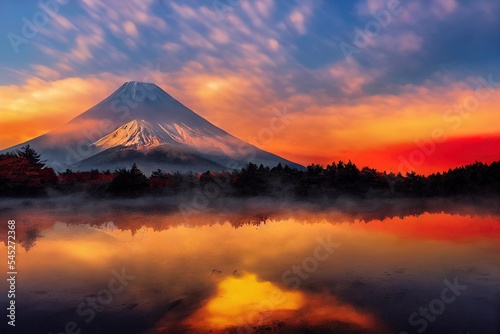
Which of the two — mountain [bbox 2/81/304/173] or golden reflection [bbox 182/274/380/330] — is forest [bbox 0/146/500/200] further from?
mountain [bbox 2/81/304/173]

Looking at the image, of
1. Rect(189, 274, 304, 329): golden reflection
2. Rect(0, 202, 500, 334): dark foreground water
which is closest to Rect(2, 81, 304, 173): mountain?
Rect(0, 202, 500, 334): dark foreground water

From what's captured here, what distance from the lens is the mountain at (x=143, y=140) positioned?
116m

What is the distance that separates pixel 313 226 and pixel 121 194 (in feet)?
57.2

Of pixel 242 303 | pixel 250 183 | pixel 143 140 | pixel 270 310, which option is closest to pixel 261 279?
pixel 242 303

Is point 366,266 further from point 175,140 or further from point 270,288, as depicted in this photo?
point 175,140

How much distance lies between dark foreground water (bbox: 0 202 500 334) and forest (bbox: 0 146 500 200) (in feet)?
34.0

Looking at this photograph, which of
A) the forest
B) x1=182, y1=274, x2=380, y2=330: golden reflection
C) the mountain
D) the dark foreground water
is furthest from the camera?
the mountain

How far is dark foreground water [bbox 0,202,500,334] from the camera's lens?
692 centimetres

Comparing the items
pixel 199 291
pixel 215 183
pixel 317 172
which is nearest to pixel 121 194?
Answer: pixel 215 183

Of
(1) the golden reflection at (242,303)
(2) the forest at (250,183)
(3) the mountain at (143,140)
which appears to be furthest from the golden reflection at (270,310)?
(3) the mountain at (143,140)

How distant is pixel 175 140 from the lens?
12719 cm

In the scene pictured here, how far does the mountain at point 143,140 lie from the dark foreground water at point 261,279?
324 feet

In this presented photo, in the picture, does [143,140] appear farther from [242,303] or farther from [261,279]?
[242,303]

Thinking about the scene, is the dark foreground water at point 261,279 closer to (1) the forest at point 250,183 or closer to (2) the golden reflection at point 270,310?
(2) the golden reflection at point 270,310
